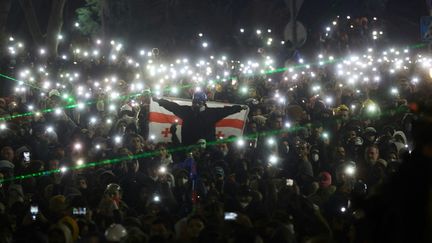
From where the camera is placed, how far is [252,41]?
40.4m

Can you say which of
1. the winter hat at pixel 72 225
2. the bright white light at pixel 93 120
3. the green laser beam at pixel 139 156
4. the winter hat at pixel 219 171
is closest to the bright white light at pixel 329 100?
the green laser beam at pixel 139 156

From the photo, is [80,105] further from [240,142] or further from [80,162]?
[240,142]

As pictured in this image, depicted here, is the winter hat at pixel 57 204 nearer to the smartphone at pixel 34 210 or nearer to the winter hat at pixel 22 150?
the smartphone at pixel 34 210

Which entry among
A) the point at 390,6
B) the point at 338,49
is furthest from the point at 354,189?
the point at 390,6

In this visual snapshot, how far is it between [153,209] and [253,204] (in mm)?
1395

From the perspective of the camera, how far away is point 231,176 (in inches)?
384

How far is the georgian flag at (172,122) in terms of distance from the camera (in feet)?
42.0

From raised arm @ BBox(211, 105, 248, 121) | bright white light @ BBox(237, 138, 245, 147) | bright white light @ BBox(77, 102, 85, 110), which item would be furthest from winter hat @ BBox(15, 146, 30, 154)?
bright white light @ BBox(237, 138, 245, 147)

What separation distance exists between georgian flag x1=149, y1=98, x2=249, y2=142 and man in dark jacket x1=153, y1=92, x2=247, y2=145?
0.18 meters

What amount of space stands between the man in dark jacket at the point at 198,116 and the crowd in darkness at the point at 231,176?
0.25 m

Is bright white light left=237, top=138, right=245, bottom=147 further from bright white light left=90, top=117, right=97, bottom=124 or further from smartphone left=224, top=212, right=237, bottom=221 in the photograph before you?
smartphone left=224, top=212, right=237, bottom=221

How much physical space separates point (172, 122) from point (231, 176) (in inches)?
135

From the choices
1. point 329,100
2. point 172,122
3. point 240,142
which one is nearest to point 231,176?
point 240,142

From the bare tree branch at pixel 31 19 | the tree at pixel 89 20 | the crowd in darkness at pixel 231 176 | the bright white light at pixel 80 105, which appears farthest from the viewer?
the tree at pixel 89 20
